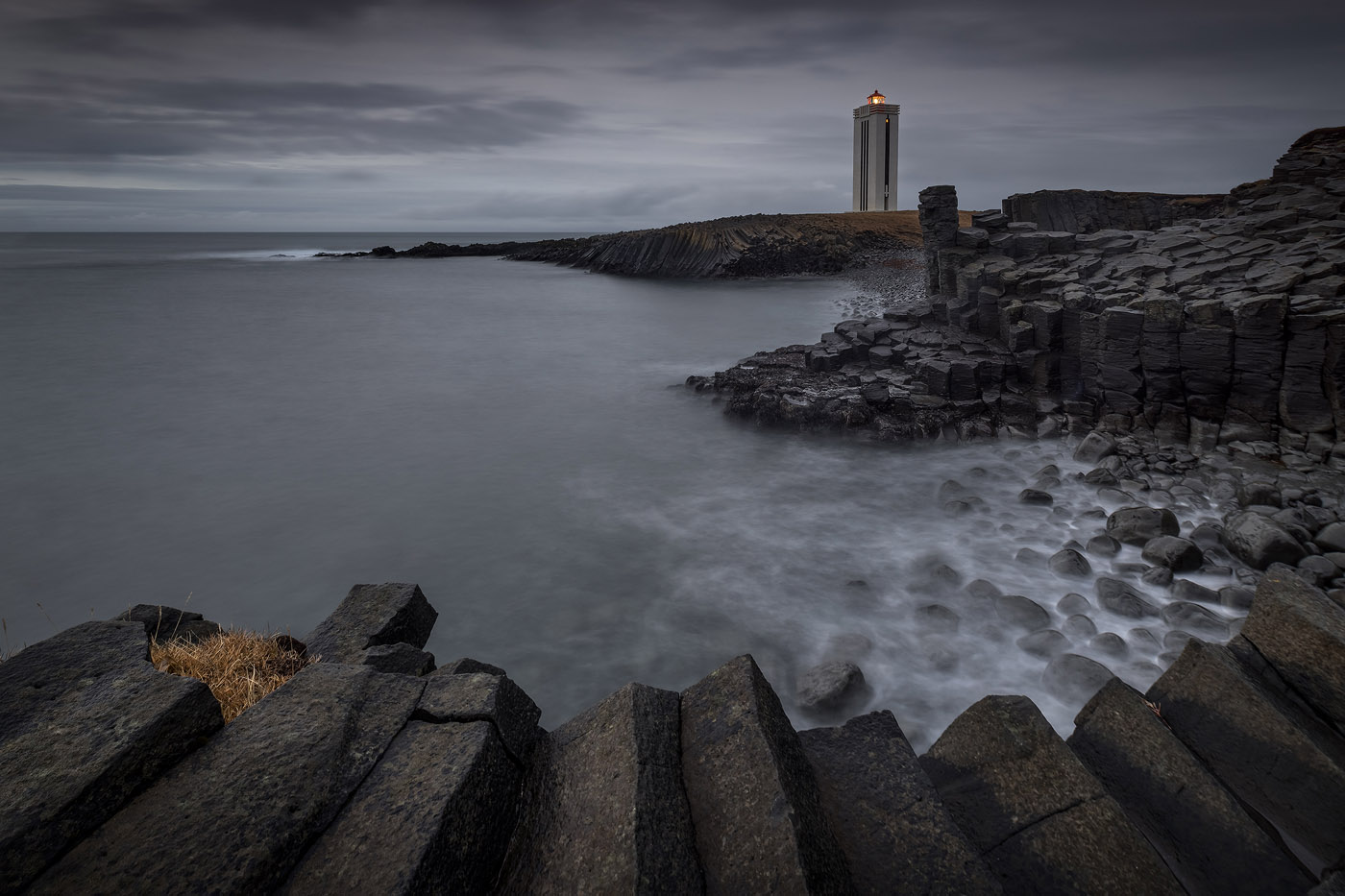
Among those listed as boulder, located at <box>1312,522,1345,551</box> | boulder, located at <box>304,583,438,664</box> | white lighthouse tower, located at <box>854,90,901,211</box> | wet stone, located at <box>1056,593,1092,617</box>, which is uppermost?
white lighthouse tower, located at <box>854,90,901,211</box>

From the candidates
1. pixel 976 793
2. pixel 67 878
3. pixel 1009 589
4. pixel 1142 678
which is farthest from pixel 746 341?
pixel 67 878

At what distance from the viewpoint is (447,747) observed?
2.82 meters

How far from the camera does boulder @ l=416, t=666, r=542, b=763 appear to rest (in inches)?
119

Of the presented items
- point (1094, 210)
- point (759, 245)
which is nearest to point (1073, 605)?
point (1094, 210)

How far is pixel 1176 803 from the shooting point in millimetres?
2984

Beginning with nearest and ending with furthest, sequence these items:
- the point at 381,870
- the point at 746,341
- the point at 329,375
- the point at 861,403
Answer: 1. the point at 381,870
2. the point at 861,403
3. the point at 329,375
4. the point at 746,341

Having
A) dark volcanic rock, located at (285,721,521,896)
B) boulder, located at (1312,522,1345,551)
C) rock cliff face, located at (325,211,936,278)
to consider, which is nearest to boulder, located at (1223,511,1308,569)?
boulder, located at (1312,522,1345,551)

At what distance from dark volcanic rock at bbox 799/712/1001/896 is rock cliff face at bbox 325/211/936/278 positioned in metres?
42.1

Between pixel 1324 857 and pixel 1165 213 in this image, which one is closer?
pixel 1324 857

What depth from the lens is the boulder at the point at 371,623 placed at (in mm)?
4344

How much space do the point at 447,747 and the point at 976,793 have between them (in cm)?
240

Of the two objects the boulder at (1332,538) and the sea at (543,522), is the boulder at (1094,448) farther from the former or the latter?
the boulder at (1332,538)

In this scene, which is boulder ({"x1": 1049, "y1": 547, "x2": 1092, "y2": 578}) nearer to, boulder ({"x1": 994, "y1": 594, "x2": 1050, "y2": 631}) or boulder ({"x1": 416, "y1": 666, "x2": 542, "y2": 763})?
boulder ({"x1": 994, "y1": 594, "x2": 1050, "y2": 631})

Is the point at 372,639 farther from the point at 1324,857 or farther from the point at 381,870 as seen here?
the point at 1324,857
